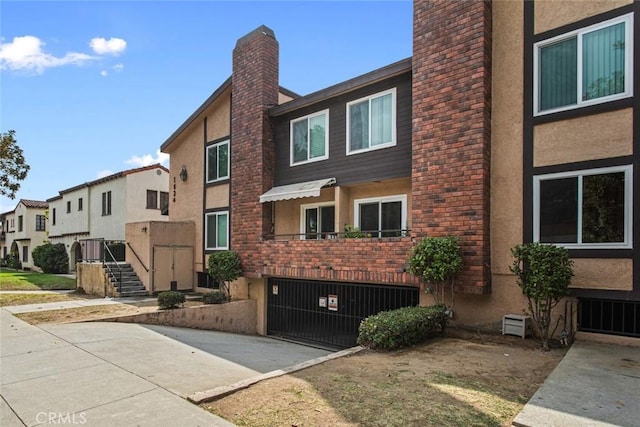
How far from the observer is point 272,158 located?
14.5 m

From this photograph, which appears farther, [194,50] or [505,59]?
[194,50]

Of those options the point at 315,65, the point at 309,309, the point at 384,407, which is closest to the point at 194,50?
the point at 315,65

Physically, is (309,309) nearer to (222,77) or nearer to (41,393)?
(41,393)

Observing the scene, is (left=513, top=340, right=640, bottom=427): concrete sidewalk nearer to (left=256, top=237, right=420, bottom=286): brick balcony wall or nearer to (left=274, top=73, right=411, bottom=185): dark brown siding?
(left=256, top=237, right=420, bottom=286): brick balcony wall

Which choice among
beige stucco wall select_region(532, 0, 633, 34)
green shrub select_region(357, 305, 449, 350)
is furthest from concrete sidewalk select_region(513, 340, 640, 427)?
beige stucco wall select_region(532, 0, 633, 34)

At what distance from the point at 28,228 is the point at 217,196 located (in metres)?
32.6

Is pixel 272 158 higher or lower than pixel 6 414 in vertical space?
higher

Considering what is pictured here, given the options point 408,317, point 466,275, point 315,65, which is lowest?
point 408,317

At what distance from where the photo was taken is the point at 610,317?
7.35 meters

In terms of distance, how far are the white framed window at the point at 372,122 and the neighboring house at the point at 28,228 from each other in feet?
122

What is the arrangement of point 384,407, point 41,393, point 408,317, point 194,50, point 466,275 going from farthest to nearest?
point 194,50 < point 466,275 < point 408,317 < point 41,393 < point 384,407

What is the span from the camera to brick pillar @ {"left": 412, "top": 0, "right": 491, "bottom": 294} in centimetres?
855

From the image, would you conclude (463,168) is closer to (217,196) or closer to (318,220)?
(318,220)

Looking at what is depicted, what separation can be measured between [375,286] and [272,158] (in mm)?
6252
